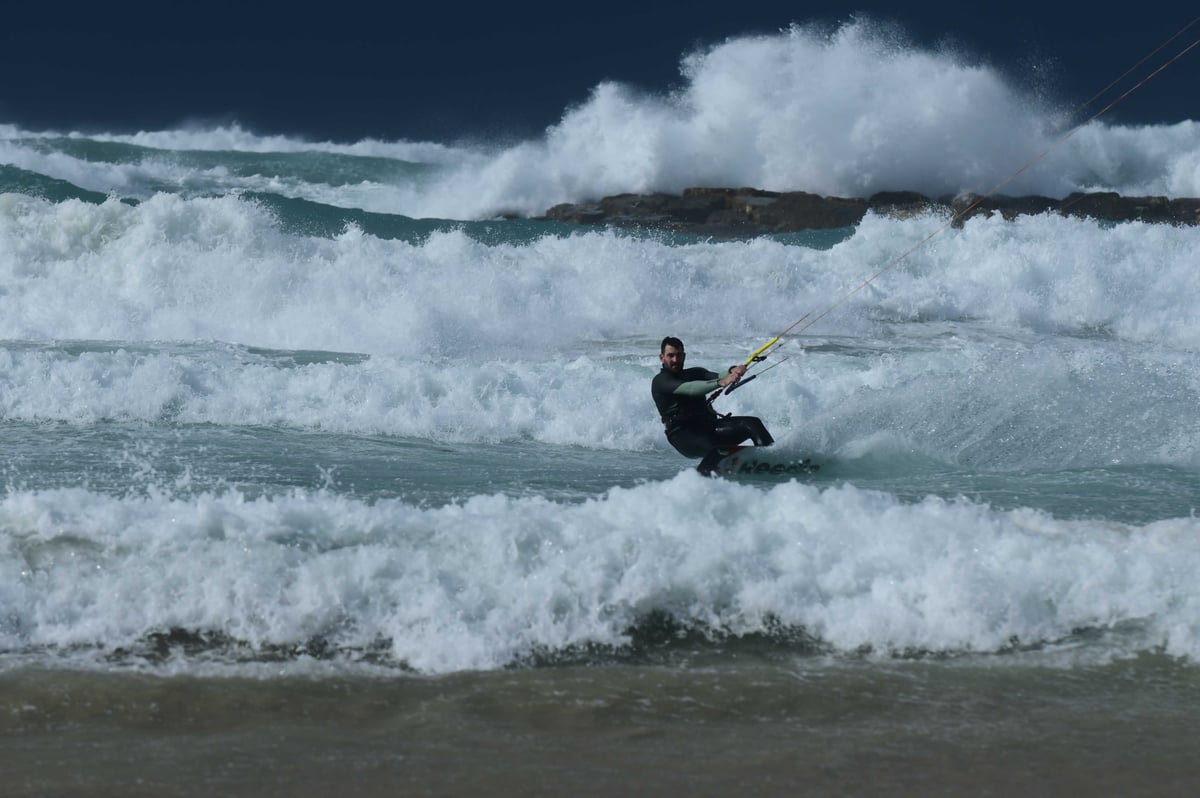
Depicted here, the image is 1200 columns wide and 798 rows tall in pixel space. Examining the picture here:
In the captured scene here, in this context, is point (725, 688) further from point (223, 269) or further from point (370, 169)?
point (370, 169)

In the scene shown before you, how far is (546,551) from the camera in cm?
594

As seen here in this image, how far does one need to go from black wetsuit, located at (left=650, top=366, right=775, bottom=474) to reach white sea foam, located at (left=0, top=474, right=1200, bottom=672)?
2.15 meters

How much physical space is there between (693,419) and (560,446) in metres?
2.23

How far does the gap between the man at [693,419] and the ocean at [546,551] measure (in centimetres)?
36

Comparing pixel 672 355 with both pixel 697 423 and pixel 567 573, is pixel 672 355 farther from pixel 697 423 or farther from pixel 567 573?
pixel 567 573

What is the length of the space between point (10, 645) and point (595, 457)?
5.71 m

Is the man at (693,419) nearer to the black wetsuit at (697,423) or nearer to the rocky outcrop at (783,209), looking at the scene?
the black wetsuit at (697,423)

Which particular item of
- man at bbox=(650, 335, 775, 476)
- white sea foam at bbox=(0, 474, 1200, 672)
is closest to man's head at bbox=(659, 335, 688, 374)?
man at bbox=(650, 335, 775, 476)

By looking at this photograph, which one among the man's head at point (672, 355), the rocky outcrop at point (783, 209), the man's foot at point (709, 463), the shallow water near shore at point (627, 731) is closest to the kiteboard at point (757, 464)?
the man's foot at point (709, 463)

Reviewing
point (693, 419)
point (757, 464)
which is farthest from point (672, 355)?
point (757, 464)

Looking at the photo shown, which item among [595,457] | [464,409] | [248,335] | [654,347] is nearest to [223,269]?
[248,335]

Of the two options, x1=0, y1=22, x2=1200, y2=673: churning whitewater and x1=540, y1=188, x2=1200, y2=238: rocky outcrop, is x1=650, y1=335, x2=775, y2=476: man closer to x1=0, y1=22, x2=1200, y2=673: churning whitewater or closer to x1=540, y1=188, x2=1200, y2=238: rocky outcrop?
x1=0, y1=22, x2=1200, y2=673: churning whitewater

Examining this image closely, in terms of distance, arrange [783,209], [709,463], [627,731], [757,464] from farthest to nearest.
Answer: [783,209] → [757,464] → [709,463] → [627,731]

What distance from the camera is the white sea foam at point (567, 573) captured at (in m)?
5.38
